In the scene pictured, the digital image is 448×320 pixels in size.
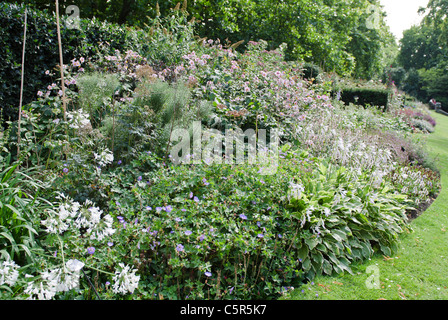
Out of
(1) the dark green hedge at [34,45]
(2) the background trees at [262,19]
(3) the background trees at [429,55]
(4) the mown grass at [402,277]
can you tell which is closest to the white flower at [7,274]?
(4) the mown grass at [402,277]

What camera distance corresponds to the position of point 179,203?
8.97 ft

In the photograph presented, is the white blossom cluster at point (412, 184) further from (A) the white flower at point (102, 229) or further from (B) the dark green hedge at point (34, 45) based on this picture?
(B) the dark green hedge at point (34, 45)

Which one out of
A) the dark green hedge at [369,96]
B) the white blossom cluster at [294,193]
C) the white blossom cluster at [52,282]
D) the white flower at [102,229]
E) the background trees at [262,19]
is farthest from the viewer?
the dark green hedge at [369,96]

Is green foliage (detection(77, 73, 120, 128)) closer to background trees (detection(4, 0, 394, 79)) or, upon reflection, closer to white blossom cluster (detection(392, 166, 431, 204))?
white blossom cluster (detection(392, 166, 431, 204))

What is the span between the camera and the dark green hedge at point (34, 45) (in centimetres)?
451

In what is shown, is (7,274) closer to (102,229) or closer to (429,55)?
(102,229)

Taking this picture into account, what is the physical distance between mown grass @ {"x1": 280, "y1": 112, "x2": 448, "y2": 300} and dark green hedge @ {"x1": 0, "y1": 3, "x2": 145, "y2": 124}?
14.3 ft

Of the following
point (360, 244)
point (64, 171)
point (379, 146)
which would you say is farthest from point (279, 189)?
point (379, 146)

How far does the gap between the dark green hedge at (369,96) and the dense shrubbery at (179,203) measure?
7.75 metres

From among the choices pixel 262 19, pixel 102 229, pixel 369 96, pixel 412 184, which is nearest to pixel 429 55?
pixel 369 96

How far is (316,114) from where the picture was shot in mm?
5234
